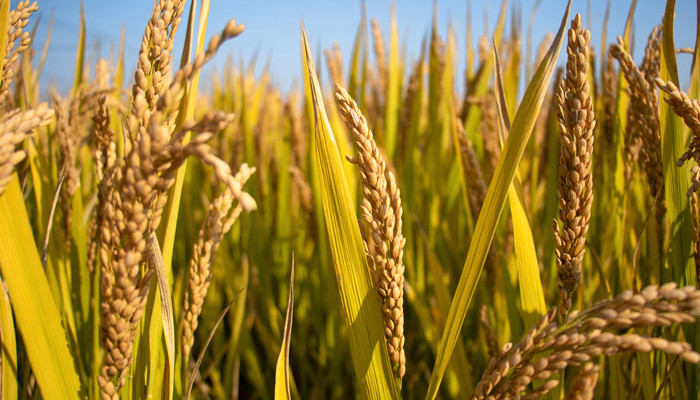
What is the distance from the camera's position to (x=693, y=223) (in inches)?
20.6

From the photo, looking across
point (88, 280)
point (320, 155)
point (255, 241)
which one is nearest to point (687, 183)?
point (320, 155)

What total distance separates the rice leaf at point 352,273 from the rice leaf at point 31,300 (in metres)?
0.29

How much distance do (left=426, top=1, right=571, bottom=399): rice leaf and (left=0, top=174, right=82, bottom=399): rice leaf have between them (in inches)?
14.9

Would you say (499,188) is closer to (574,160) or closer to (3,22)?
(574,160)

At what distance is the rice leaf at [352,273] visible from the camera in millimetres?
439

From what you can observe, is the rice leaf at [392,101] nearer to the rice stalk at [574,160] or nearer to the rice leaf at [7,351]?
the rice stalk at [574,160]

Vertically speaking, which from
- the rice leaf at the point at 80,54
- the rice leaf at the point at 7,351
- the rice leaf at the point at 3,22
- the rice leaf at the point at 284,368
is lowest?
the rice leaf at the point at 284,368

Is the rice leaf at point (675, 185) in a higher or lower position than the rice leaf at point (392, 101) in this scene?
lower

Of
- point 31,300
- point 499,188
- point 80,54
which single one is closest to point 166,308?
point 31,300

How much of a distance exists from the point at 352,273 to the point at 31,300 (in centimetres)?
31

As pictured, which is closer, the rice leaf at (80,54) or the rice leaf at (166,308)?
the rice leaf at (166,308)

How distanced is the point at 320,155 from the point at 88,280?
0.63 meters

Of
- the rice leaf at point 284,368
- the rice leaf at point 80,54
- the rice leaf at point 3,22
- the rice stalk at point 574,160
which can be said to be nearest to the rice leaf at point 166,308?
the rice leaf at point 284,368

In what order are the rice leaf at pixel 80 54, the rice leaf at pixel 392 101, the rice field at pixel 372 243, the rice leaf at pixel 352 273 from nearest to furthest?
the rice field at pixel 372 243, the rice leaf at pixel 352 273, the rice leaf at pixel 80 54, the rice leaf at pixel 392 101
